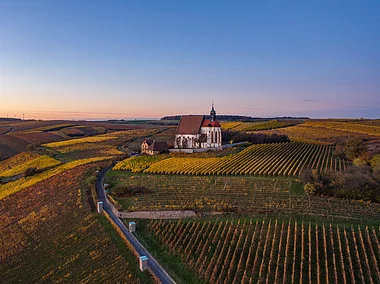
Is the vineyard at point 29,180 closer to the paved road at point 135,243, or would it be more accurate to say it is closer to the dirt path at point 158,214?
the paved road at point 135,243

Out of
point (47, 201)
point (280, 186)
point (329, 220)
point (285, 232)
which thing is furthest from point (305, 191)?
point (47, 201)

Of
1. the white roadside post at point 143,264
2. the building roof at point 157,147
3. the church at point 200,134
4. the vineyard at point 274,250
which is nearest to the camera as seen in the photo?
the vineyard at point 274,250

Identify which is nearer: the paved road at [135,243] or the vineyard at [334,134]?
the paved road at [135,243]

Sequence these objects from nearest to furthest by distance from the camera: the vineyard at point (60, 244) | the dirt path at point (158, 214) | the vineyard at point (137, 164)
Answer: the vineyard at point (60, 244) → the dirt path at point (158, 214) → the vineyard at point (137, 164)

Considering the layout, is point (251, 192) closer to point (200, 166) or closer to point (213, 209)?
point (213, 209)

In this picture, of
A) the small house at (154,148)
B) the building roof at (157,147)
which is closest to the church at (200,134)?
the building roof at (157,147)

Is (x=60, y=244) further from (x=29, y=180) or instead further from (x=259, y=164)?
(x=259, y=164)

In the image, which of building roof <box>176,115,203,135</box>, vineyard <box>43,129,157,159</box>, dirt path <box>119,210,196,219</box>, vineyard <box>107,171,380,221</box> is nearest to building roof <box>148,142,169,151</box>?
building roof <box>176,115,203,135</box>
